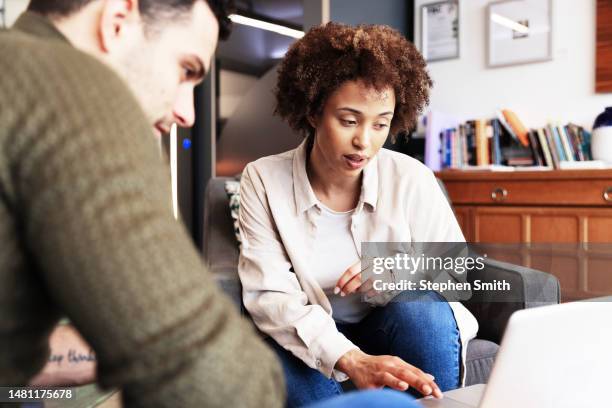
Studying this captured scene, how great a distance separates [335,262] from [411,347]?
285 millimetres

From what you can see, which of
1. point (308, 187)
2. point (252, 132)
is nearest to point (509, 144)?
point (252, 132)

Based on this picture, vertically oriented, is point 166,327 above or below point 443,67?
below

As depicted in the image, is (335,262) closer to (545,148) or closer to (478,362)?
(478,362)

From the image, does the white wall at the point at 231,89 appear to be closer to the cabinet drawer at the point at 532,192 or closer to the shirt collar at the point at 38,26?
the cabinet drawer at the point at 532,192

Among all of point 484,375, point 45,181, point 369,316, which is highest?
point 45,181

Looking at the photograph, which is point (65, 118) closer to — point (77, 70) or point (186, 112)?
point (77, 70)

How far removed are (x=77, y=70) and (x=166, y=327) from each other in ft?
0.62

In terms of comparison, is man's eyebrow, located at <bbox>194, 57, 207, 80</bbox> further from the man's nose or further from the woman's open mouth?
the woman's open mouth

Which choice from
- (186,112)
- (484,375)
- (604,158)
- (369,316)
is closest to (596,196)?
(604,158)

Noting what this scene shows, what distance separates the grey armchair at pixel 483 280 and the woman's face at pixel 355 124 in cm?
43

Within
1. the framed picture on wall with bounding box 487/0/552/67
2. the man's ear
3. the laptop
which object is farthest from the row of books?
the man's ear

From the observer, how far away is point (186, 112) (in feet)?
2.37

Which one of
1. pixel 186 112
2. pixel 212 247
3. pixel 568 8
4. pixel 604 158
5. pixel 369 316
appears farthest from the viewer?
pixel 568 8

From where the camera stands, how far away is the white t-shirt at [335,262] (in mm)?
1468
